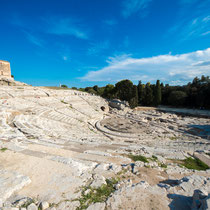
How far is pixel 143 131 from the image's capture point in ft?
45.3

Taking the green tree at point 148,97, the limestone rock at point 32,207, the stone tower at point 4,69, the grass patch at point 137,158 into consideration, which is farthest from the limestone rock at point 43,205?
the stone tower at point 4,69

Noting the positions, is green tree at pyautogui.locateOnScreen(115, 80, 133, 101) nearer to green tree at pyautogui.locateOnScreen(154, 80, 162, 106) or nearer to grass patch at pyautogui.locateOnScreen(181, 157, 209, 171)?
green tree at pyautogui.locateOnScreen(154, 80, 162, 106)

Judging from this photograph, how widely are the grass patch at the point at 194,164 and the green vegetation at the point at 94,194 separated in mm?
4222

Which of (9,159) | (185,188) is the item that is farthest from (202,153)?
(9,159)

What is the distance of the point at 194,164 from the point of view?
18.7 ft

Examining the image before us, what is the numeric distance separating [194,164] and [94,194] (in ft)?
17.9

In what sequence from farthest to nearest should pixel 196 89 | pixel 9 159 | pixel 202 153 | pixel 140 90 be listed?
pixel 140 90 → pixel 196 89 → pixel 202 153 → pixel 9 159

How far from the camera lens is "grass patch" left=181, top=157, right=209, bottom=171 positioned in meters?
5.41

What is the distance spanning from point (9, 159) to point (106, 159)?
13.9 ft

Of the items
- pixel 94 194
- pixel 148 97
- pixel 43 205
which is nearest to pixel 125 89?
pixel 148 97

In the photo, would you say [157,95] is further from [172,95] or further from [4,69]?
[4,69]

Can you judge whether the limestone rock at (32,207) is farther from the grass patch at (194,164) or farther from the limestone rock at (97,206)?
the grass patch at (194,164)

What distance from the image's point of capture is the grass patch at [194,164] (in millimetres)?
5410

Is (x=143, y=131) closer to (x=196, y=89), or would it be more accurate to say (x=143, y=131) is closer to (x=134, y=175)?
(x=134, y=175)
